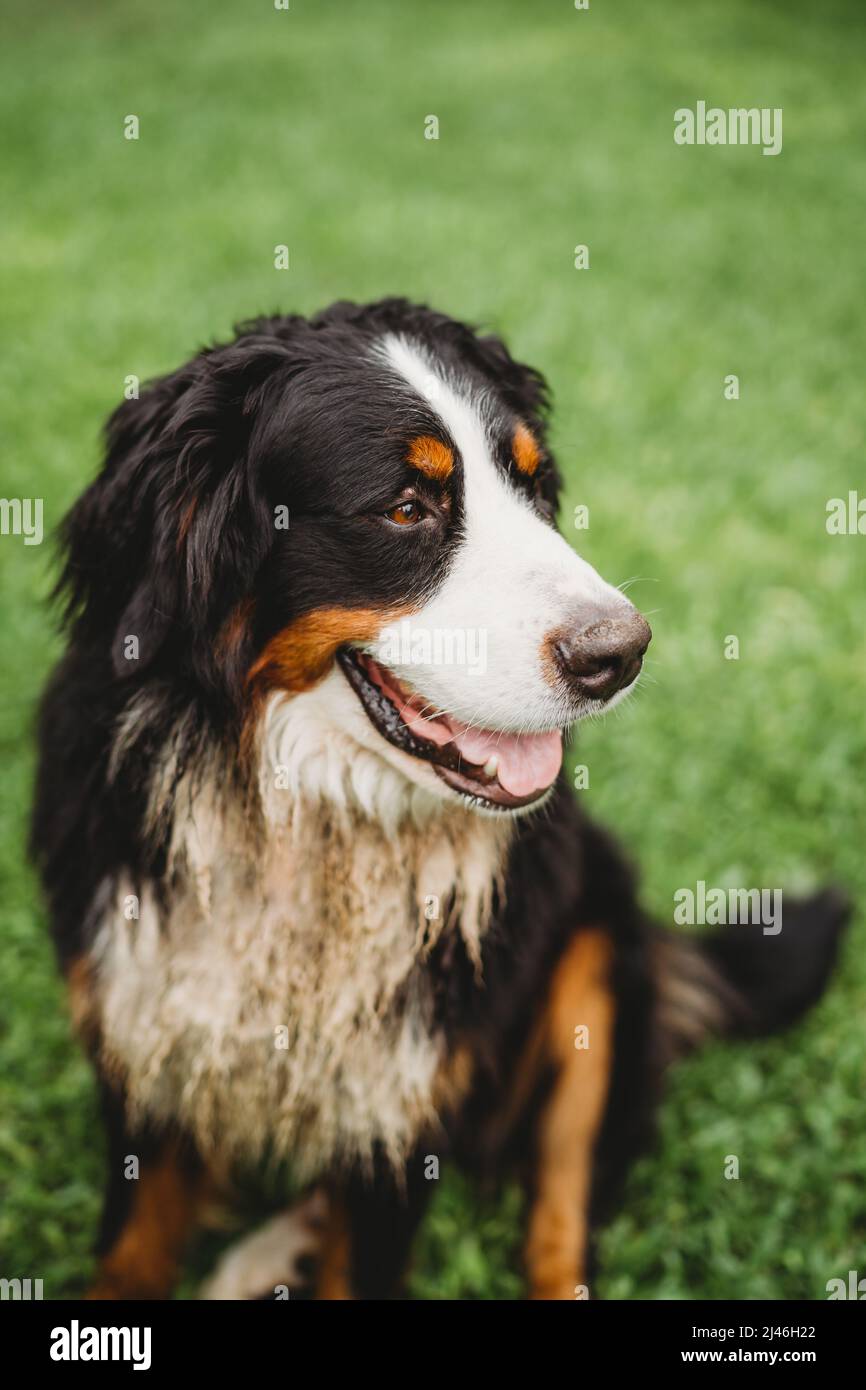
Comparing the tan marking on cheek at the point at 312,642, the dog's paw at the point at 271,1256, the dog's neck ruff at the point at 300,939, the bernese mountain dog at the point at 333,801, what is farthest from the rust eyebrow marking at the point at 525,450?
the dog's paw at the point at 271,1256

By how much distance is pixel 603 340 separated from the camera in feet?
22.4

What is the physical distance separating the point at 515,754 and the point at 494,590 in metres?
0.33

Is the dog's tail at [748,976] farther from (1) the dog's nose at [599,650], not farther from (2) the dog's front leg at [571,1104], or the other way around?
(1) the dog's nose at [599,650]

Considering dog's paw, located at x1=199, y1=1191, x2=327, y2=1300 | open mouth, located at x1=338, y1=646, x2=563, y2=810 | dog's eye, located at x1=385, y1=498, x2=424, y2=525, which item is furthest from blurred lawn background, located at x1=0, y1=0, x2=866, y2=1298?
dog's eye, located at x1=385, y1=498, x2=424, y2=525

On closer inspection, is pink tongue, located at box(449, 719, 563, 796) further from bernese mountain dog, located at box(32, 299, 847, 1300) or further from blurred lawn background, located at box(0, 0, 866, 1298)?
blurred lawn background, located at box(0, 0, 866, 1298)

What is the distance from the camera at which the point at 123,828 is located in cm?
206

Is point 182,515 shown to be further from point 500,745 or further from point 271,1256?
point 271,1256

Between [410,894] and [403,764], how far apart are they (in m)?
0.33

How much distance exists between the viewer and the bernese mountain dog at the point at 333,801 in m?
1.86

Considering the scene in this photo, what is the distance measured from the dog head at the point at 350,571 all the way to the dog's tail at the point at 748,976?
1.26m

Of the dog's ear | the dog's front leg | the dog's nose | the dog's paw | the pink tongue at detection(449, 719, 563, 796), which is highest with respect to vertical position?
the dog's ear

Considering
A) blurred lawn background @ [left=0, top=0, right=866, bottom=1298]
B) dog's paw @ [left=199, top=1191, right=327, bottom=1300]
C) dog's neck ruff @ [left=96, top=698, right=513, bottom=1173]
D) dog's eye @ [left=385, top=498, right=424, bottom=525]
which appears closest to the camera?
dog's eye @ [left=385, top=498, right=424, bottom=525]

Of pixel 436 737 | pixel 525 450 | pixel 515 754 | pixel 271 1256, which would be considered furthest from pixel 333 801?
pixel 271 1256

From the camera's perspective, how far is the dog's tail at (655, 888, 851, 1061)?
293 cm
